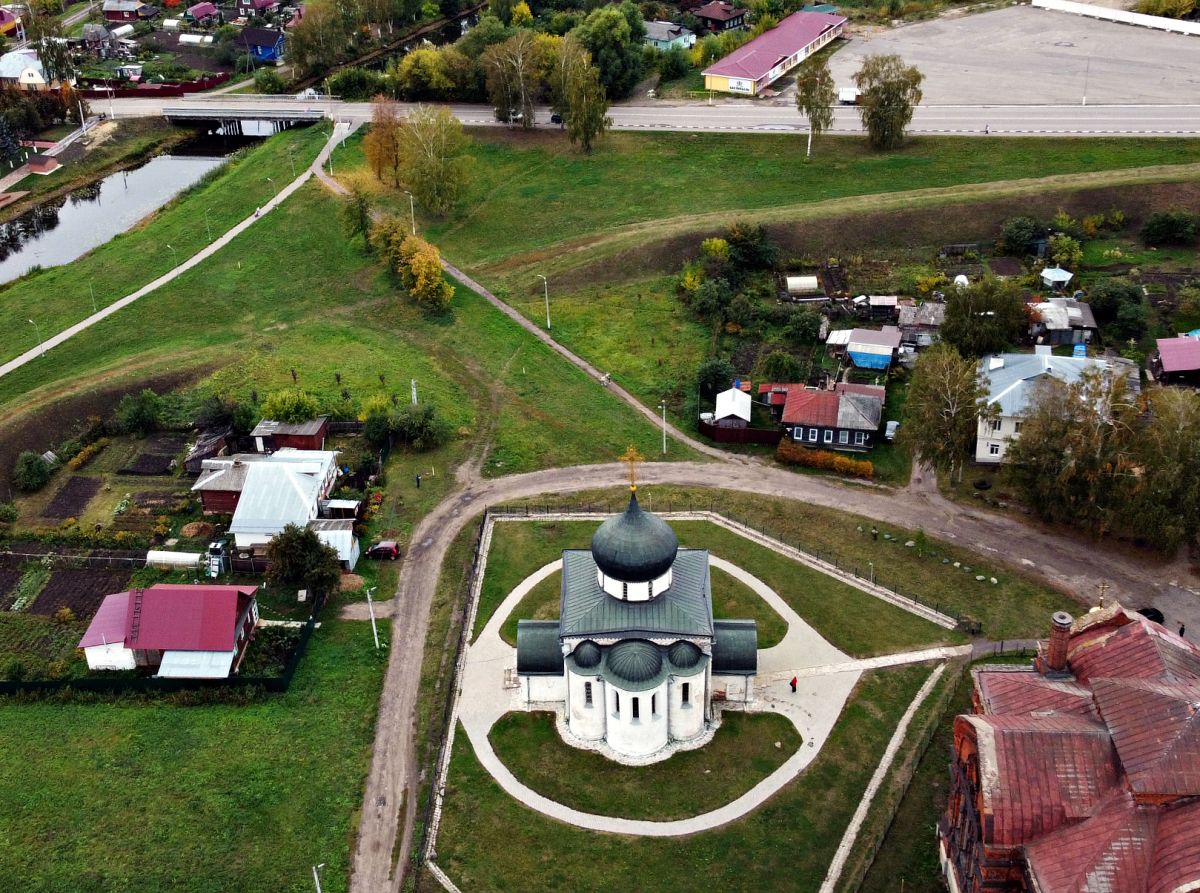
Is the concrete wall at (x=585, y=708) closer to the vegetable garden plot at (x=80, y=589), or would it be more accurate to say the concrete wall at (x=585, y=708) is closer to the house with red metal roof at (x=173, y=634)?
the house with red metal roof at (x=173, y=634)

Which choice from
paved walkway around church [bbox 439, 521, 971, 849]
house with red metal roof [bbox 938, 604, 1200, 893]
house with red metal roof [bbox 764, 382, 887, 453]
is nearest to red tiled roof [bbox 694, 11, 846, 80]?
house with red metal roof [bbox 764, 382, 887, 453]

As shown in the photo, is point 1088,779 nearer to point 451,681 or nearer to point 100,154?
point 451,681

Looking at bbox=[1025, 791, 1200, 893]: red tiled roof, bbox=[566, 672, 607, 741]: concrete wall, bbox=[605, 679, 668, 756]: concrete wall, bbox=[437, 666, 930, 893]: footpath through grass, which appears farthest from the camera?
bbox=[566, 672, 607, 741]: concrete wall

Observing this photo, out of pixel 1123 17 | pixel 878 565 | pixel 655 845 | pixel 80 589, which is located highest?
pixel 1123 17

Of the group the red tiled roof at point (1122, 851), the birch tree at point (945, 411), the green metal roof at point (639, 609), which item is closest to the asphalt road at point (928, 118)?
the birch tree at point (945, 411)

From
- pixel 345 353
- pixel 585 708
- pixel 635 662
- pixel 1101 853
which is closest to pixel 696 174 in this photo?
pixel 345 353

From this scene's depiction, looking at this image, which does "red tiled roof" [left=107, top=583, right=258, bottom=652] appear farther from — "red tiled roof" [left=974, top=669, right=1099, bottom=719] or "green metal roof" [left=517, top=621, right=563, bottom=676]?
"red tiled roof" [left=974, top=669, right=1099, bottom=719]
